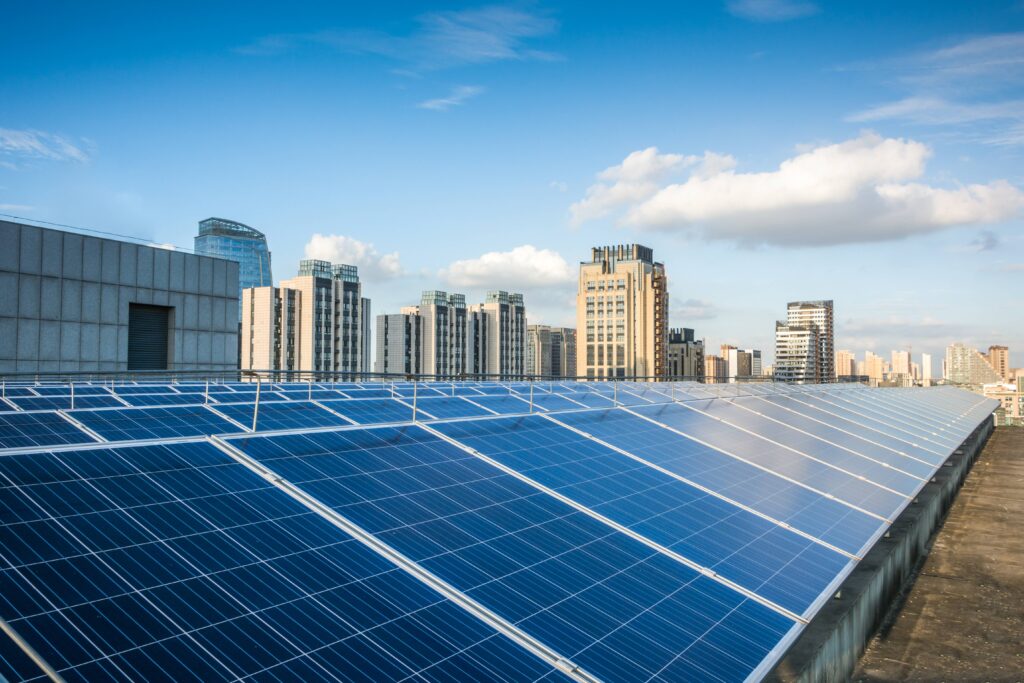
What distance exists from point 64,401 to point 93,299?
2484 centimetres

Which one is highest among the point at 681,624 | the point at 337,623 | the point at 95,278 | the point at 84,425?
the point at 95,278

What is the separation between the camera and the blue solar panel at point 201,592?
578 cm

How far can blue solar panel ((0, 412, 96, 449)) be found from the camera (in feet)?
34.0

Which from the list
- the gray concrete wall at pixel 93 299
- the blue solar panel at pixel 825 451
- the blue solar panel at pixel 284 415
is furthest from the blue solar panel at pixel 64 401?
the gray concrete wall at pixel 93 299

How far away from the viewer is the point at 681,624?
8680mm

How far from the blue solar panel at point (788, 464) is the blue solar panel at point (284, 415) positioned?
9.87 m

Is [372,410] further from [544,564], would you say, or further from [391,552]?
[391,552]

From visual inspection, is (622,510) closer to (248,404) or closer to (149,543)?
(149,543)

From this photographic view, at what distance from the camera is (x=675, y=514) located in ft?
41.4

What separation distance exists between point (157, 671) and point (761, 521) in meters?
10.6

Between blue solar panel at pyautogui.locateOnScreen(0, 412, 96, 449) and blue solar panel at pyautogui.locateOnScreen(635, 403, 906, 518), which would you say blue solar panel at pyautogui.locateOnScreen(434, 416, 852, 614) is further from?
blue solar panel at pyautogui.locateOnScreen(0, 412, 96, 449)

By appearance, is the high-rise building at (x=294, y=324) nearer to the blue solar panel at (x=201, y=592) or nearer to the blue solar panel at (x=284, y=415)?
the blue solar panel at (x=284, y=415)

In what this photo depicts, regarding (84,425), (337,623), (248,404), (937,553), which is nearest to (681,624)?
(337,623)

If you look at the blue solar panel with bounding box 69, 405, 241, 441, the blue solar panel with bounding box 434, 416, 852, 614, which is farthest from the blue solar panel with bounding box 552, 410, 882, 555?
the blue solar panel with bounding box 69, 405, 241, 441
